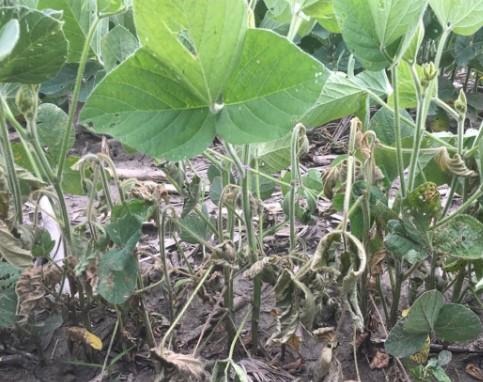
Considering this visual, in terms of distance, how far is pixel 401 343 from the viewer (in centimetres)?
84

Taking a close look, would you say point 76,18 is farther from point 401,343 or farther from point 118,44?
point 401,343

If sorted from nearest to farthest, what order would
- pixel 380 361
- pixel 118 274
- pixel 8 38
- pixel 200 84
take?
pixel 8 38 < pixel 200 84 < pixel 118 274 < pixel 380 361

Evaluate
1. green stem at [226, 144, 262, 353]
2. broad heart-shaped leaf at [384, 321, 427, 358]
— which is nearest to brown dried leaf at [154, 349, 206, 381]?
green stem at [226, 144, 262, 353]

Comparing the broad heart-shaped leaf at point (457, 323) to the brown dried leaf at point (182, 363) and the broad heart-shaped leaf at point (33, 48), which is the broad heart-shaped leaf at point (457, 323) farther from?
the broad heart-shaped leaf at point (33, 48)

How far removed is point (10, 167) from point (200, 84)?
0.28 m

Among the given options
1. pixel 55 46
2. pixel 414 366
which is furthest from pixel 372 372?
pixel 55 46

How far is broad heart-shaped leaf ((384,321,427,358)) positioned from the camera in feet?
2.75

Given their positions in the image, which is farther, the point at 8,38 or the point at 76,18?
the point at 76,18

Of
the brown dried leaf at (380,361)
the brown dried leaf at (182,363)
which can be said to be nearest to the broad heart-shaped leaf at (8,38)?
the brown dried leaf at (182,363)

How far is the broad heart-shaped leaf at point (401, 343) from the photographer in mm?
837

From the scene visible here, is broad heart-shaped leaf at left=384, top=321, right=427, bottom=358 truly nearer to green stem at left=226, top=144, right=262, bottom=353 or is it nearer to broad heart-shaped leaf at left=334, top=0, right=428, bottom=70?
green stem at left=226, top=144, right=262, bottom=353

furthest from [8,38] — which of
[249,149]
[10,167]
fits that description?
[249,149]

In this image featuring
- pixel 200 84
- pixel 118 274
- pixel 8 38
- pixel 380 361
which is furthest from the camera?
pixel 380 361

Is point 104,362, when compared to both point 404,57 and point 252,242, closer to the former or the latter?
point 252,242
